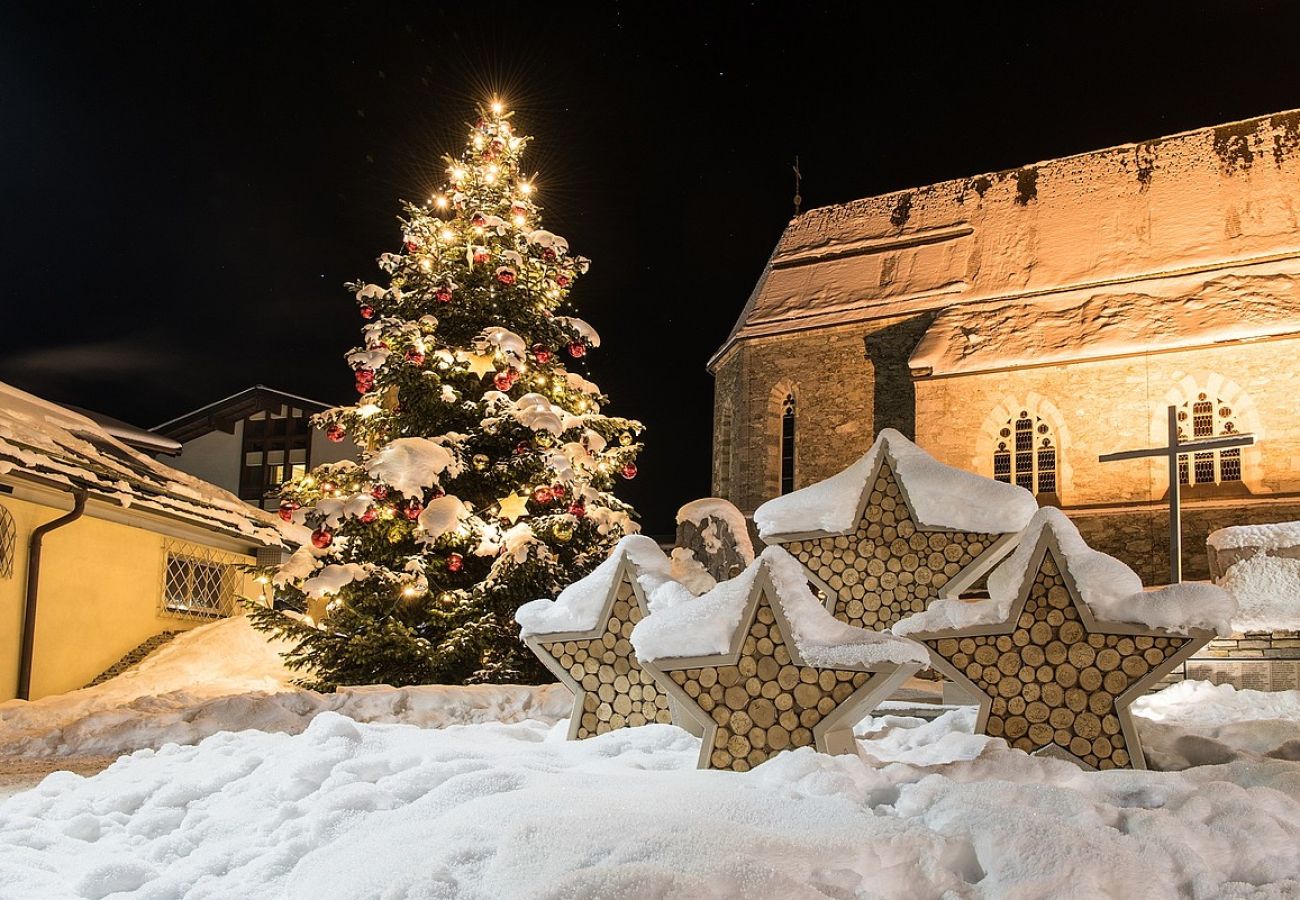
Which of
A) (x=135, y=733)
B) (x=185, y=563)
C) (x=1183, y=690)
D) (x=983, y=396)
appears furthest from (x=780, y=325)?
(x=135, y=733)

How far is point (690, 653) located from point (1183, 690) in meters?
5.40

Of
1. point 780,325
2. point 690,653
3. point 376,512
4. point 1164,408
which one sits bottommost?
point 690,653

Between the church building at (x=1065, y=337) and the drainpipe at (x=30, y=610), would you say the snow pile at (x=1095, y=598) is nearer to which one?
the drainpipe at (x=30, y=610)

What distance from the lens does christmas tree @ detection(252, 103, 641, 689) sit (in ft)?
31.0

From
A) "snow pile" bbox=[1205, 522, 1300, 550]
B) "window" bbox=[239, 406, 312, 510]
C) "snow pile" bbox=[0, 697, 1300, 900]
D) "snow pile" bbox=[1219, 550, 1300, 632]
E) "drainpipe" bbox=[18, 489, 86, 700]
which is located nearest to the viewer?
"snow pile" bbox=[0, 697, 1300, 900]

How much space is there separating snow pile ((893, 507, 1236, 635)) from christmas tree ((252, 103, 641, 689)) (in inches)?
199

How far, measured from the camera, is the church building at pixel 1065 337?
17.9 meters

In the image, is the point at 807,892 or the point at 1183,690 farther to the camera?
the point at 1183,690

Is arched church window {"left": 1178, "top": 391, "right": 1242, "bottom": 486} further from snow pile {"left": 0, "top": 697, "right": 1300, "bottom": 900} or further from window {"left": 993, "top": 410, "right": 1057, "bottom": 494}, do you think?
snow pile {"left": 0, "top": 697, "right": 1300, "bottom": 900}

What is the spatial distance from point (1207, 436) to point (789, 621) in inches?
655

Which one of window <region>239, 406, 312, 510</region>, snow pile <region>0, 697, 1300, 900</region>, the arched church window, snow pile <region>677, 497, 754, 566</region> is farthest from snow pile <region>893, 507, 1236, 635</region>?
window <region>239, 406, 312, 510</region>

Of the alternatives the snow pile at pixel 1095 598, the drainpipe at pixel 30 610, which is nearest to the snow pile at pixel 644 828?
the snow pile at pixel 1095 598

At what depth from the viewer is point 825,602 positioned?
21.9 feet

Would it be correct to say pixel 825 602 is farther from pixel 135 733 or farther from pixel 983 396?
pixel 983 396
